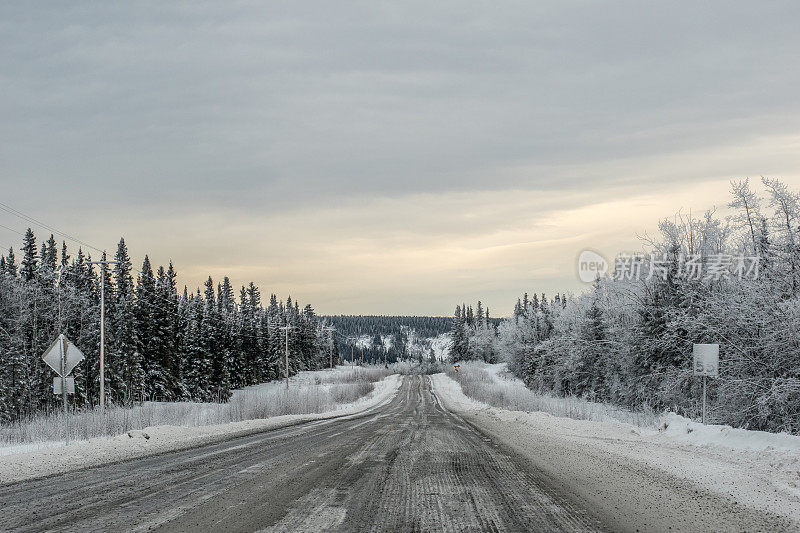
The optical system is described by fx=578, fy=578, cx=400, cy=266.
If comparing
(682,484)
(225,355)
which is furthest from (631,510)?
(225,355)

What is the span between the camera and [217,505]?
7285 millimetres

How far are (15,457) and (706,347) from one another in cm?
1880

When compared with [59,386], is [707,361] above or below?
below

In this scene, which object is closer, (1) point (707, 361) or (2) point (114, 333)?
(1) point (707, 361)

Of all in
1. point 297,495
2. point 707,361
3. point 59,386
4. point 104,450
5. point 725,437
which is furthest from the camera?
point 707,361

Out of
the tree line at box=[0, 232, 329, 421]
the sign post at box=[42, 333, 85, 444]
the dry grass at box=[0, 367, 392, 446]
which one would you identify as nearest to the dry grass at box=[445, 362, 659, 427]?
the dry grass at box=[0, 367, 392, 446]

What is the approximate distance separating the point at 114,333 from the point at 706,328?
50295mm

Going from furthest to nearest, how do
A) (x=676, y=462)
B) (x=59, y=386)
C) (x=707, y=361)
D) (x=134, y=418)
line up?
(x=134, y=418) < (x=707, y=361) < (x=59, y=386) < (x=676, y=462)

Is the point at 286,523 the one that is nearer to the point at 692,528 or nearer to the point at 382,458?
the point at 692,528

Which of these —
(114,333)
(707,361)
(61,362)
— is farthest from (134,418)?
(114,333)

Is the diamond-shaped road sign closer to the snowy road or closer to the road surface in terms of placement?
the snowy road

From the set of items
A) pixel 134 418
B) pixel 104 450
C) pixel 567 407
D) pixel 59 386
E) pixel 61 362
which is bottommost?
pixel 567 407

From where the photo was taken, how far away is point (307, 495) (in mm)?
7949

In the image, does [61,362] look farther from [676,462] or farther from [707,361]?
[707,361]
